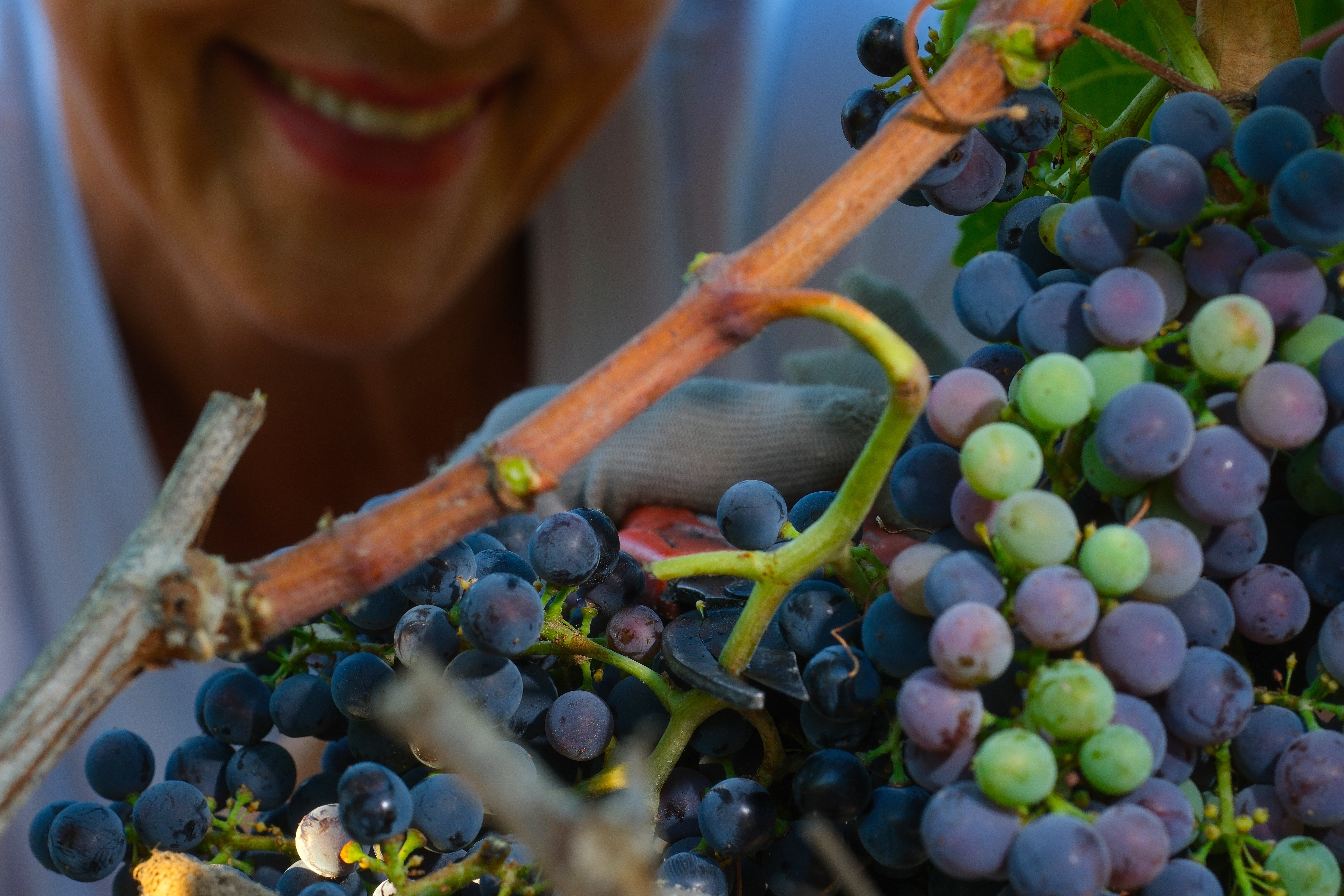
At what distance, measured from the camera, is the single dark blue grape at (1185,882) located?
0.27 m

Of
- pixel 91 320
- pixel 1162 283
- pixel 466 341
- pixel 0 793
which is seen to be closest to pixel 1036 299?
pixel 1162 283

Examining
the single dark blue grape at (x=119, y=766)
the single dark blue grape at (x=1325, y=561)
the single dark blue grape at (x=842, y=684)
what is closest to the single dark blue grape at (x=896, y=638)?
the single dark blue grape at (x=842, y=684)

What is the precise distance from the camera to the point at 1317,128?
0.97 ft

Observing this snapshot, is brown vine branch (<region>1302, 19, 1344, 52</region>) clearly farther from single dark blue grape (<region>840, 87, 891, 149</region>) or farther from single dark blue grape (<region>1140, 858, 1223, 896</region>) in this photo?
single dark blue grape (<region>1140, 858, 1223, 896</region>)

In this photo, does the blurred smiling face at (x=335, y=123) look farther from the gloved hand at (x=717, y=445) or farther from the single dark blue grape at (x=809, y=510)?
the single dark blue grape at (x=809, y=510)

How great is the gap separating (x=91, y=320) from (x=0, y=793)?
133cm

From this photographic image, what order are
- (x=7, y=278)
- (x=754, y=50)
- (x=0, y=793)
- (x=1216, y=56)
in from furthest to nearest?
(x=754, y=50)
(x=7, y=278)
(x=1216, y=56)
(x=0, y=793)

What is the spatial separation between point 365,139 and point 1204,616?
1.03 m

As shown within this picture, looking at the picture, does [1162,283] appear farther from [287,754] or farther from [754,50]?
[754,50]

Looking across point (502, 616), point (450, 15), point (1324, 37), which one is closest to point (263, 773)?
point (502, 616)

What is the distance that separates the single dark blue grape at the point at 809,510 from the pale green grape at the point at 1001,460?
0.08m

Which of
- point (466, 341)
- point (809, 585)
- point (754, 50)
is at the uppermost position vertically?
point (809, 585)

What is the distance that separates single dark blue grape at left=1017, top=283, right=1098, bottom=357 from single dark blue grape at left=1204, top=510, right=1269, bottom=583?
0.06 m

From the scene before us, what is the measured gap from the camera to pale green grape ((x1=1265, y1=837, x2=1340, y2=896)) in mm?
276
